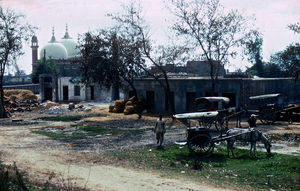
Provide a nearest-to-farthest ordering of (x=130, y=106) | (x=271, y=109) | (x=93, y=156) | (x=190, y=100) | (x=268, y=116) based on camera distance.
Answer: (x=93, y=156), (x=271, y=109), (x=268, y=116), (x=190, y=100), (x=130, y=106)

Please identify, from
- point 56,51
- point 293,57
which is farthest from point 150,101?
point 56,51

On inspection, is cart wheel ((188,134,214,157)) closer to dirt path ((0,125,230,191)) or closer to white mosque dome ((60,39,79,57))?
dirt path ((0,125,230,191))

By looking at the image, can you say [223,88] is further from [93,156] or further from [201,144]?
[93,156]

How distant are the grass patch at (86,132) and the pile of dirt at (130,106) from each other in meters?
9.94

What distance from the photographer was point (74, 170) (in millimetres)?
13922

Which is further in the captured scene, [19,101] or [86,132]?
[19,101]

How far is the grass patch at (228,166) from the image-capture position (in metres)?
12.5

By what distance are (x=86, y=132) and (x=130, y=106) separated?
40.0 ft

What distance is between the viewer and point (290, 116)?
2719 centimetres

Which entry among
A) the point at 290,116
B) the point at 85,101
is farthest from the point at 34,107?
the point at 290,116

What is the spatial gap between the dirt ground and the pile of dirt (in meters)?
7.90

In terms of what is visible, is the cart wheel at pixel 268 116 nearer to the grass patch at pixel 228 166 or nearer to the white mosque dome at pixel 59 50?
the grass patch at pixel 228 166

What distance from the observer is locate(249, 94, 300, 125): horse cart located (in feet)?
85.8

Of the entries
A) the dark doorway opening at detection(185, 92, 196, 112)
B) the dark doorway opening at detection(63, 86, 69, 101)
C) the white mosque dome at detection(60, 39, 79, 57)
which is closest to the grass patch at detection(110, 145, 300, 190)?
the dark doorway opening at detection(185, 92, 196, 112)
